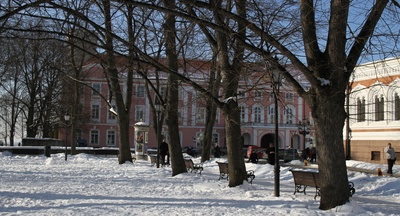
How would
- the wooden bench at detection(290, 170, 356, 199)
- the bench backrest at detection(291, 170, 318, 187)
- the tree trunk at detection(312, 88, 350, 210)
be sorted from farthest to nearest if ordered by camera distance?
the bench backrest at detection(291, 170, 318, 187)
the wooden bench at detection(290, 170, 356, 199)
the tree trunk at detection(312, 88, 350, 210)

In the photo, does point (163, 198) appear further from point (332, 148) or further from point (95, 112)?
point (95, 112)

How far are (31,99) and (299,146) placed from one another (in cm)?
4015

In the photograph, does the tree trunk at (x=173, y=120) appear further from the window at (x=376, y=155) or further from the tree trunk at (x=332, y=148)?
the window at (x=376, y=155)

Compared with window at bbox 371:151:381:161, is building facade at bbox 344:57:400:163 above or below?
above

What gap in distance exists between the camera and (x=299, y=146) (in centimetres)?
7100

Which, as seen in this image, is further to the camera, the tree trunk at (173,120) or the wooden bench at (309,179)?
the tree trunk at (173,120)

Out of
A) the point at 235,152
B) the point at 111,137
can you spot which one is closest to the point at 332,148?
the point at 235,152

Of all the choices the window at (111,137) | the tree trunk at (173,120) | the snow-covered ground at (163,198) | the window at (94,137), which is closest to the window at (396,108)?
the snow-covered ground at (163,198)

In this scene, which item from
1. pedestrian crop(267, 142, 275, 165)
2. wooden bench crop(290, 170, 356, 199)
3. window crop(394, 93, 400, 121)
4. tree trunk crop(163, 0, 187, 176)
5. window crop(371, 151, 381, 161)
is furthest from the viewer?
window crop(371, 151, 381, 161)

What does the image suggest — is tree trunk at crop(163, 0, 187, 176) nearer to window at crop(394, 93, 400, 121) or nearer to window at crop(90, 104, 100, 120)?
window at crop(394, 93, 400, 121)

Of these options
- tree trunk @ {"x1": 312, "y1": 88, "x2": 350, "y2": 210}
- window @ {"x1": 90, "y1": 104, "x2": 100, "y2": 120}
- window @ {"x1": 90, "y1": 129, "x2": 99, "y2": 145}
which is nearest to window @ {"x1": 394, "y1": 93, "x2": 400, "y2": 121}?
tree trunk @ {"x1": 312, "y1": 88, "x2": 350, "y2": 210}

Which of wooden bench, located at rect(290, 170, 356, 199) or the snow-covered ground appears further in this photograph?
wooden bench, located at rect(290, 170, 356, 199)

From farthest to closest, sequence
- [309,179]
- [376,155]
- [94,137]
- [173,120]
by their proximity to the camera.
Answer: [94,137] → [376,155] → [173,120] → [309,179]

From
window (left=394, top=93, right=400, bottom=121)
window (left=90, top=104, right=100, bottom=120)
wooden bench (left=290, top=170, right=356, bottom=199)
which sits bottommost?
→ wooden bench (left=290, top=170, right=356, bottom=199)
